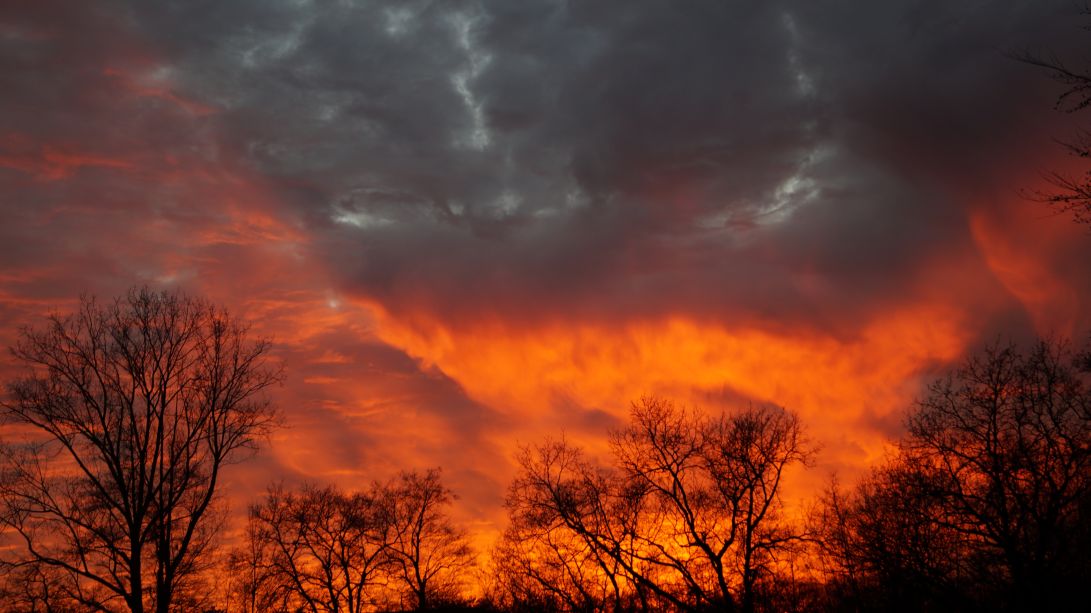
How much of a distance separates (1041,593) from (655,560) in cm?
1529

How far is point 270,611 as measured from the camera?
2133 inches

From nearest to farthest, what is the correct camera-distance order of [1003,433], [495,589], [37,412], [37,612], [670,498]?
[37,412]
[37,612]
[1003,433]
[670,498]
[495,589]

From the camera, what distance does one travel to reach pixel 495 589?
5416cm

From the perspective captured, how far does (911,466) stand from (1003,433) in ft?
13.4

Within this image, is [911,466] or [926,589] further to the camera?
[911,466]

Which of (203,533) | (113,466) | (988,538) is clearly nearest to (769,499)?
(988,538)

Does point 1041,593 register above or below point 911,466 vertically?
below

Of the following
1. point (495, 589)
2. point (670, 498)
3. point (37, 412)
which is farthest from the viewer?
point (495, 589)

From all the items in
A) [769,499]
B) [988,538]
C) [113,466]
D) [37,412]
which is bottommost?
[988,538]

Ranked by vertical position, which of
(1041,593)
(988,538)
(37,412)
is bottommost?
(1041,593)

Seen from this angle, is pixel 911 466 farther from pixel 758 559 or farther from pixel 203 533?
pixel 203 533

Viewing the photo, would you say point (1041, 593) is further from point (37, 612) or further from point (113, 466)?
point (37, 612)

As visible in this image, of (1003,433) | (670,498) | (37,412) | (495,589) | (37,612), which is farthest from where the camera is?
(495,589)

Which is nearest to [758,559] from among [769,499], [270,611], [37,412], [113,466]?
Result: [769,499]
